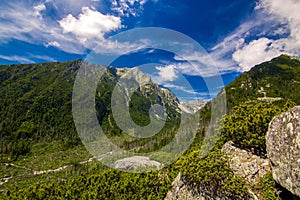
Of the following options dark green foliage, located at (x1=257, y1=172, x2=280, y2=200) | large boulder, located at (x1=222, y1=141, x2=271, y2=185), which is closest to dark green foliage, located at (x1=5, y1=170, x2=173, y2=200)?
large boulder, located at (x1=222, y1=141, x2=271, y2=185)

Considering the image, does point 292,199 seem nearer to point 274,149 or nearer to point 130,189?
point 274,149

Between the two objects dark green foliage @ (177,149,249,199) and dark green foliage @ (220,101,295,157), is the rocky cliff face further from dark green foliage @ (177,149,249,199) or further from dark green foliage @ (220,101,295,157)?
dark green foliage @ (220,101,295,157)

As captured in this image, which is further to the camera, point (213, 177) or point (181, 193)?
point (181, 193)

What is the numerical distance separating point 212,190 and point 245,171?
7.70ft

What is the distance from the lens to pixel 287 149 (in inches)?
369

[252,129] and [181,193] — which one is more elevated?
[252,129]

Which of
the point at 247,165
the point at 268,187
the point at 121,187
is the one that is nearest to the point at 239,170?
the point at 247,165

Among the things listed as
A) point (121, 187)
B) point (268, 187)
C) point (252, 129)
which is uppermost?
point (252, 129)

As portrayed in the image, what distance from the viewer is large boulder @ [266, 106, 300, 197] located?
8.81 m

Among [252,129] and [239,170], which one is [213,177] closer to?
[239,170]

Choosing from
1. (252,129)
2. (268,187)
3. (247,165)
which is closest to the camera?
(268,187)

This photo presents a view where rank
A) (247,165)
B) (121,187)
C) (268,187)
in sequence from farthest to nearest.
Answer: (121,187) < (247,165) < (268,187)

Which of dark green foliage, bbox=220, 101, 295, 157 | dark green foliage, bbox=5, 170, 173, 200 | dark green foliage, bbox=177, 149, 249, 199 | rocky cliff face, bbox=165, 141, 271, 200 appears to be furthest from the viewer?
dark green foliage, bbox=5, 170, 173, 200

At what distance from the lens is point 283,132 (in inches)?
388
